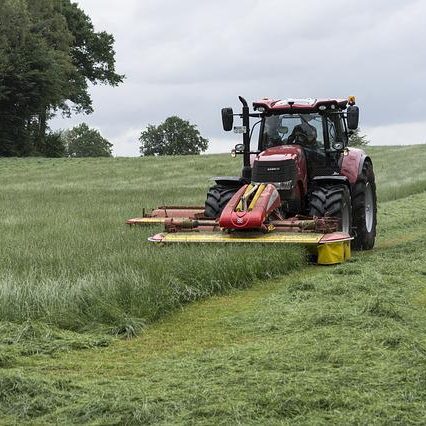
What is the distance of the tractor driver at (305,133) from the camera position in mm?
10414

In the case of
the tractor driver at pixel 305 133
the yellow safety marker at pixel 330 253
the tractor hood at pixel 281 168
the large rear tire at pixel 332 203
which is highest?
the tractor driver at pixel 305 133

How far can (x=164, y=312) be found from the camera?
6.38 m

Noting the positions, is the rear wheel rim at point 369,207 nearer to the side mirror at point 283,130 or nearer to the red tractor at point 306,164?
the red tractor at point 306,164

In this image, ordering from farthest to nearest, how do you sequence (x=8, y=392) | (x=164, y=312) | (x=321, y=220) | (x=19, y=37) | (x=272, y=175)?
(x=19, y=37) → (x=272, y=175) → (x=321, y=220) → (x=164, y=312) → (x=8, y=392)

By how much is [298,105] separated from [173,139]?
3154 inches

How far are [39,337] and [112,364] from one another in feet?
2.58

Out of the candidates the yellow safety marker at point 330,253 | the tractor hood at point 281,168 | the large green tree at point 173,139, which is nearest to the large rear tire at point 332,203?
the tractor hood at point 281,168

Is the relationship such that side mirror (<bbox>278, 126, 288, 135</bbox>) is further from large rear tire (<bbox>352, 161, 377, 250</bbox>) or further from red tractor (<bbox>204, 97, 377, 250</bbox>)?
large rear tire (<bbox>352, 161, 377, 250</bbox>)

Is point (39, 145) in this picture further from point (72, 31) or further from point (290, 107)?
point (290, 107)

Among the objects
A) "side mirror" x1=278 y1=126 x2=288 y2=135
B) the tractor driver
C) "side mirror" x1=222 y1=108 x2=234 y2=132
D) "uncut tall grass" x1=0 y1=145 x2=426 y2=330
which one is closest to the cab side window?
the tractor driver

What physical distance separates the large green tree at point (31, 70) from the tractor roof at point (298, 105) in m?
35.7

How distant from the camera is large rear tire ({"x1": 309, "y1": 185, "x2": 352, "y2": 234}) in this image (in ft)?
31.6

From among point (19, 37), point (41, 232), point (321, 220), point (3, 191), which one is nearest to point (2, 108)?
point (19, 37)

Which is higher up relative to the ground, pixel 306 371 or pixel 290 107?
pixel 290 107
